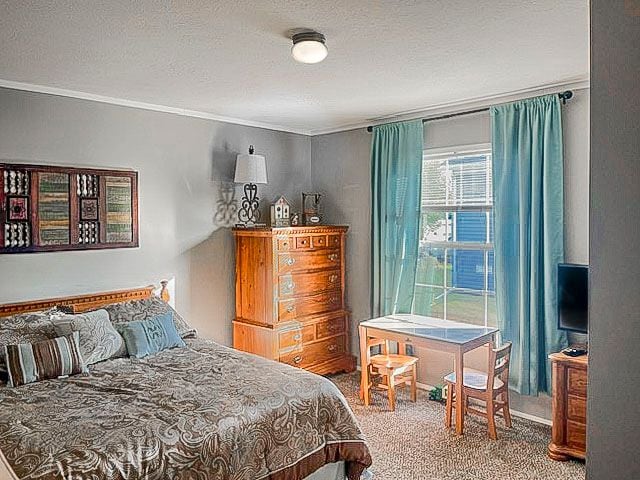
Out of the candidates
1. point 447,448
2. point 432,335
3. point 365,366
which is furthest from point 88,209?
point 447,448

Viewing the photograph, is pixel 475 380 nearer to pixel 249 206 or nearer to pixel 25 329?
pixel 249 206

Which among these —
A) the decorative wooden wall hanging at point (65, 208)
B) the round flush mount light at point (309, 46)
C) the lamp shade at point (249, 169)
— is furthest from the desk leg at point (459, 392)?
the decorative wooden wall hanging at point (65, 208)

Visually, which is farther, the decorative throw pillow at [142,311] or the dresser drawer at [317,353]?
the dresser drawer at [317,353]

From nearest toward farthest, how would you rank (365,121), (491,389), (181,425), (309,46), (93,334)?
(181,425) → (309,46) → (93,334) → (491,389) → (365,121)

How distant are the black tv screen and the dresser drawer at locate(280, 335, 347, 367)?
2206 mm

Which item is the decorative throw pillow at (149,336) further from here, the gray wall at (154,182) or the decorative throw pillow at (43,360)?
the gray wall at (154,182)

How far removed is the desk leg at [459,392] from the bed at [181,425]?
1075 mm

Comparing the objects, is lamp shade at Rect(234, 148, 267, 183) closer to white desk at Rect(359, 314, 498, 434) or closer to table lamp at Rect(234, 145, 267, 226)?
table lamp at Rect(234, 145, 267, 226)

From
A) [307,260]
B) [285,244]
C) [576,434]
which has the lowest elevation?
[576,434]

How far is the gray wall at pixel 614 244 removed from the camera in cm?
102

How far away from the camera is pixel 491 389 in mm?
3551

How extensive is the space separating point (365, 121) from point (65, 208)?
9.13ft

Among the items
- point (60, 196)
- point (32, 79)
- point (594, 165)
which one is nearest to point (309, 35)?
point (594, 165)

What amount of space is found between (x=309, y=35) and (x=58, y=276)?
2.56 meters
